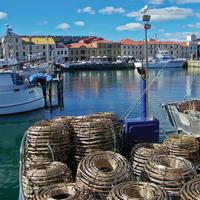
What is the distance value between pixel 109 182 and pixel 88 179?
1.31ft

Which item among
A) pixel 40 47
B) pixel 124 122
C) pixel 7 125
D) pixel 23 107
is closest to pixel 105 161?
pixel 124 122

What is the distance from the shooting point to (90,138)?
27.5 feet

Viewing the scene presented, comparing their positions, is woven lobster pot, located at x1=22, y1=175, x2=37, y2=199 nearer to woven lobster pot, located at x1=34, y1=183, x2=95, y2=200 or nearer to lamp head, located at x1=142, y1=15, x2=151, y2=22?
woven lobster pot, located at x1=34, y1=183, x2=95, y2=200

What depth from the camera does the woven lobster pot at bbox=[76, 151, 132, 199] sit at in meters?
6.53

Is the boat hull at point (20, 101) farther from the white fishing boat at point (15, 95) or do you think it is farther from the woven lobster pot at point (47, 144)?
the woven lobster pot at point (47, 144)

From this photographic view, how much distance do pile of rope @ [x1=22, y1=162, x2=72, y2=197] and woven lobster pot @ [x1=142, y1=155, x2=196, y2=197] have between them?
5.27ft

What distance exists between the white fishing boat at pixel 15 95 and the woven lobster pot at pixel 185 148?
25.8 m

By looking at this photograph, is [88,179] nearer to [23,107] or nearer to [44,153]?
[44,153]

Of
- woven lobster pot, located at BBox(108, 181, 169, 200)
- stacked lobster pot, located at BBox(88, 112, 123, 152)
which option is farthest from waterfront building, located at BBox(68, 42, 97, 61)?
woven lobster pot, located at BBox(108, 181, 169, 200)

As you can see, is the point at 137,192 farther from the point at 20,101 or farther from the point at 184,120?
the point at 20,101

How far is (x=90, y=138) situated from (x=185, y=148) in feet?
7.63

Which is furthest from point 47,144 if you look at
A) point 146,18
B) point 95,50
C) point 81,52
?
point 95,50

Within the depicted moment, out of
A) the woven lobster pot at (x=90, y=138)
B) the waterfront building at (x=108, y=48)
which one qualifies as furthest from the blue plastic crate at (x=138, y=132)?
the waterfront building at (x=108, y=48)

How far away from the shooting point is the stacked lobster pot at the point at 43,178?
7039 millimetres
